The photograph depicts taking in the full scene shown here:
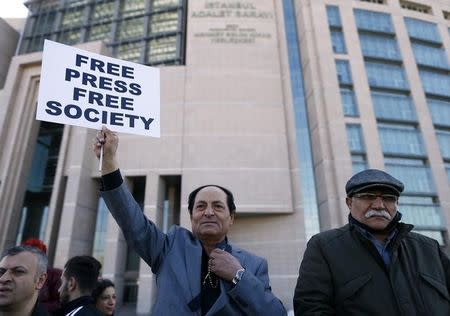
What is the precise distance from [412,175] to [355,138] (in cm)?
606

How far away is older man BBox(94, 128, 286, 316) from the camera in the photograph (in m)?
1.92

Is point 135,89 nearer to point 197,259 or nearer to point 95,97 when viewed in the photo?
point 95,97

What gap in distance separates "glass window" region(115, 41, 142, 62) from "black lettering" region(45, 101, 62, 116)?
37120 millimetres

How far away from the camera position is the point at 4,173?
27.0 metres

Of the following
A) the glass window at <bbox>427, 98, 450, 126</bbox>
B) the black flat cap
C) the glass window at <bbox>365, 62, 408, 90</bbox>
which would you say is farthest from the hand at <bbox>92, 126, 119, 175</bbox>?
the glass window at <bbox>427, 98, 450, 126</bbox>

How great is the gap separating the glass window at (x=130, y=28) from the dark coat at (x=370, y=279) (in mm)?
40921

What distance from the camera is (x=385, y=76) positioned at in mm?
32438

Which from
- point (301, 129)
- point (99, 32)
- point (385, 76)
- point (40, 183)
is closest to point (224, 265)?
point (301, 129)

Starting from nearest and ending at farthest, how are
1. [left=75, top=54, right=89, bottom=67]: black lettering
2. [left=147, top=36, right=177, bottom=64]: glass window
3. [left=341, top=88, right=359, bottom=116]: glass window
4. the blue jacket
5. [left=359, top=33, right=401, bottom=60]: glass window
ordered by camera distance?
1. the blue jacket
2. [left=75, top=54, right=89, bottom=67]: black lettering
3. [left=341, top=88, right=359, bottom=116]: glass window
4. [left=359, top=33, right=401, bottom=60]: glass window
5. [left=147, top=36, right=177, bottom=64]: glass window

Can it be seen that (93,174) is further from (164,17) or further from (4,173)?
(164,17)

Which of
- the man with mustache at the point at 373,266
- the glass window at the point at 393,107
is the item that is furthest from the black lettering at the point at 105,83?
the glass window at the point at 393,107

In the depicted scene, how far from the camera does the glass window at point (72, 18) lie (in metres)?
41.1

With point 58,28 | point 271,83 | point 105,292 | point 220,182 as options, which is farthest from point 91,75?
point 58,28

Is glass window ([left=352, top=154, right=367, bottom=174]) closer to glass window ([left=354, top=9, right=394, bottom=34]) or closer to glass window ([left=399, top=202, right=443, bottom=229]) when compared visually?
glass window ([left=399, top=202, right=443, bottom=229])
